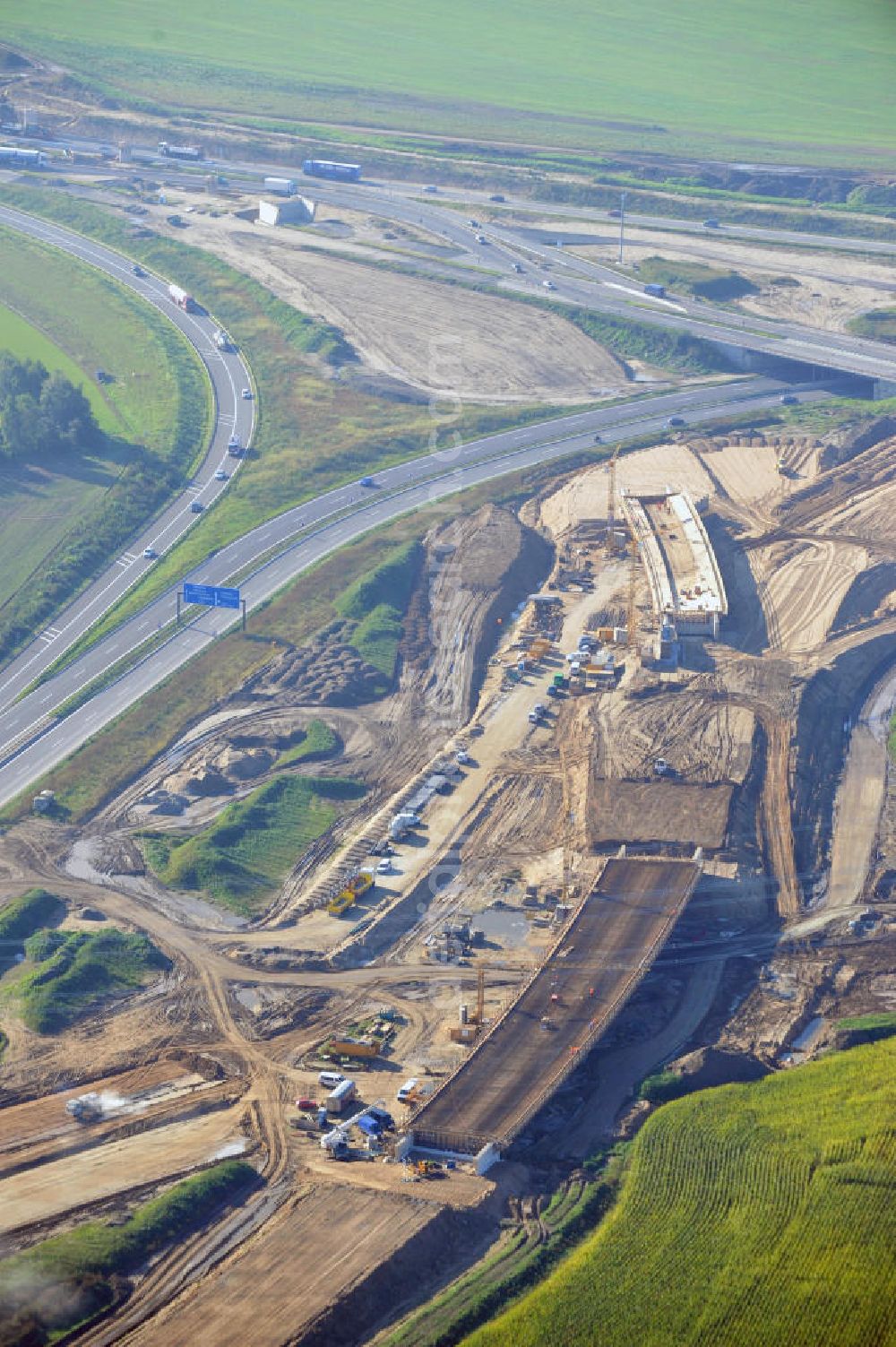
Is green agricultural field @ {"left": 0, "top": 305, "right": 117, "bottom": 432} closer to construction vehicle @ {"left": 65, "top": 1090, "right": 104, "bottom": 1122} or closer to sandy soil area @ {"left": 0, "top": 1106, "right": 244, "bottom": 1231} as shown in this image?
construction vehicle @ {"left": 65, "top": 1090, "right": 104, "bottom": 1122}

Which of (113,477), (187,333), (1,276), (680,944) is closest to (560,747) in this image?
(680,944)

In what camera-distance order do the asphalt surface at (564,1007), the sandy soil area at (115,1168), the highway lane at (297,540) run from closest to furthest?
the sandy soil area at (115,1168)
the asphalt surface at (564,1007)
the highway lane at (297,540)

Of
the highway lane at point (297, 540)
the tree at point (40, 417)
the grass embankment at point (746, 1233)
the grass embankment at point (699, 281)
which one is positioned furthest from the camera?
the grass embankment at point (699, 281)

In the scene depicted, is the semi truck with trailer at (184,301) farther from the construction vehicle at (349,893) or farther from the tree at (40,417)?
the construction vehicle at (349,893)

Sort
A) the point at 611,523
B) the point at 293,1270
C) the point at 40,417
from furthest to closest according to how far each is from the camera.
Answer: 1. the point at 40,417
2. the point at 611,523
3. the point at 293,1270

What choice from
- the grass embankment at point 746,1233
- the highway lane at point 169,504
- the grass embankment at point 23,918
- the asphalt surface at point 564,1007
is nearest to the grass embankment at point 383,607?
the highway lane at point 169,504

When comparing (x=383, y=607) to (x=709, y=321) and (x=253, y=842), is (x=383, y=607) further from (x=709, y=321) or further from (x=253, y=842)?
(x=709, y=321)

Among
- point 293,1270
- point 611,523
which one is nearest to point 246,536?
point 611,523
